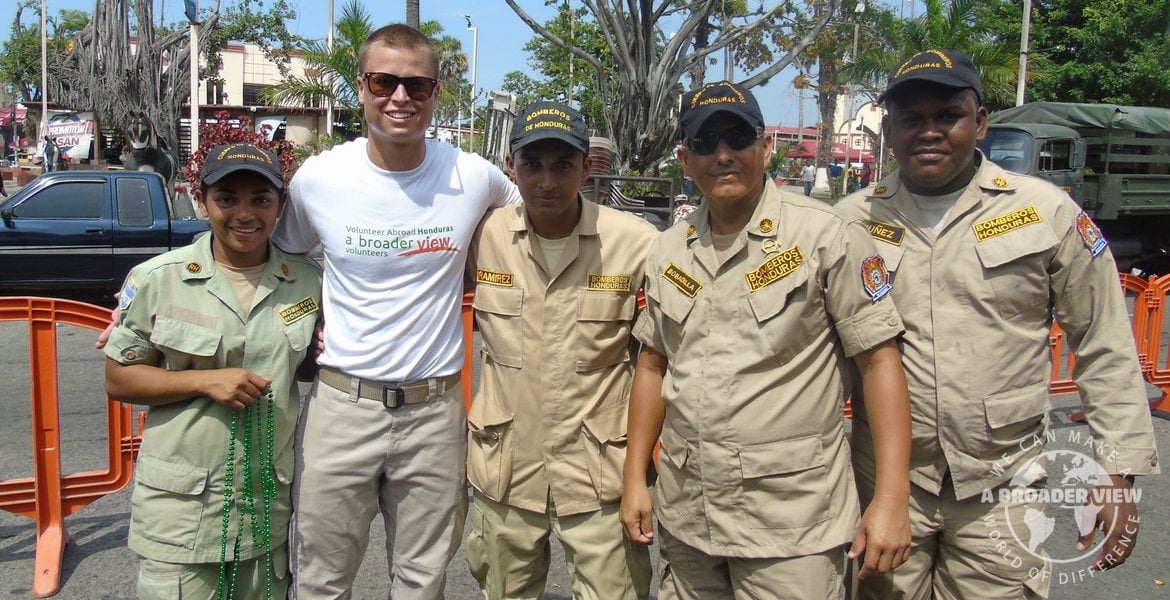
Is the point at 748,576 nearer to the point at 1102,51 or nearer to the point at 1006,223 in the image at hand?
the point at 1006,223

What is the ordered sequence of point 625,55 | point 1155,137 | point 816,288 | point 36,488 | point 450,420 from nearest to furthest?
point 816,288
point 450,420
point 36,488
point 1155,137
point 625,55

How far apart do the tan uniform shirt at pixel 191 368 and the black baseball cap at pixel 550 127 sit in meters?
0.90

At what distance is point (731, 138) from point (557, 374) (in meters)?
0.87

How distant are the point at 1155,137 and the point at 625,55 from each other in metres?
8.93

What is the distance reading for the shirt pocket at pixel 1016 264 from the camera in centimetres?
237

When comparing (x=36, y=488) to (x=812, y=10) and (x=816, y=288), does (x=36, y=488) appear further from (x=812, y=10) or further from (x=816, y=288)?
(x=812, y=10)

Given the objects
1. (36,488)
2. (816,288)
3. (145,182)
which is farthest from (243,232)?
(145,182)

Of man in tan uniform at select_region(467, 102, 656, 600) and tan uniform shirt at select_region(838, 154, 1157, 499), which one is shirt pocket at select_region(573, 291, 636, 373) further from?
tan uniform shirt at select_region(838, 154, 1157, 499)

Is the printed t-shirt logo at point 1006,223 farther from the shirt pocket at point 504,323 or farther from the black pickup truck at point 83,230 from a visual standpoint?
the black pickup truck at point 83,230

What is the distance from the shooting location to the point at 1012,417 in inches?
93.7

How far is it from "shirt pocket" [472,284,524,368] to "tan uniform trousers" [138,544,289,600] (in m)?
0.90

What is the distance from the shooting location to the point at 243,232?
8.42ft

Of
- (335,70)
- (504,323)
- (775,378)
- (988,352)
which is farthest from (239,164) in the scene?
(335,70)

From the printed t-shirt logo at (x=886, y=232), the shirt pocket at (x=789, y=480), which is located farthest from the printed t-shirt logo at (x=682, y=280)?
the printed t-shirt logo at (x=886, y=232)
